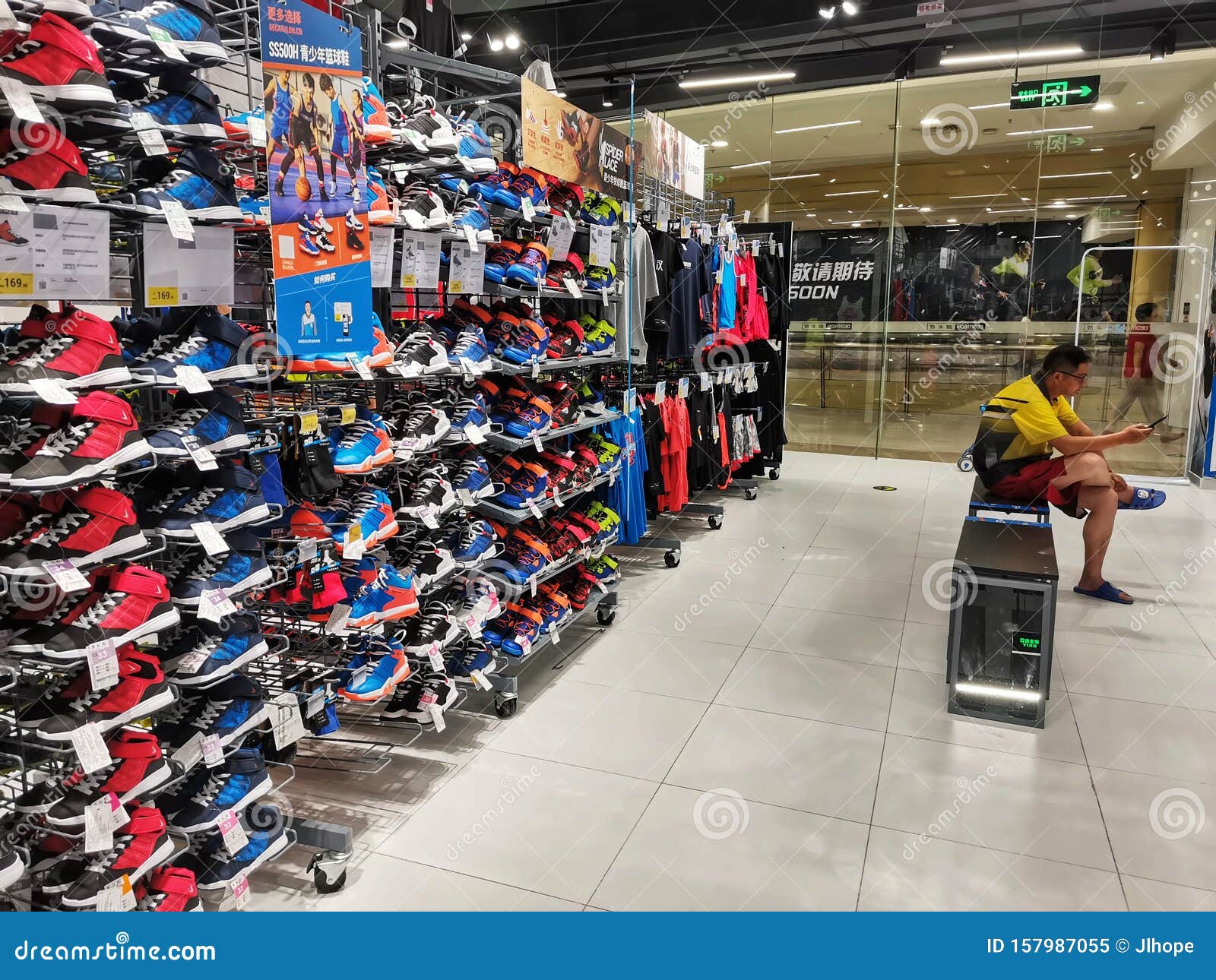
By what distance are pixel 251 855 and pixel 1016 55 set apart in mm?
9944

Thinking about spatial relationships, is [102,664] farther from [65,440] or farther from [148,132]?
[148,132]

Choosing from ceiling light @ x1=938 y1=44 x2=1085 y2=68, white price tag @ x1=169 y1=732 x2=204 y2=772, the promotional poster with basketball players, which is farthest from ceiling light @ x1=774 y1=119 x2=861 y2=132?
white price tag @ x1=169 y1=732 x2=204 y2=772

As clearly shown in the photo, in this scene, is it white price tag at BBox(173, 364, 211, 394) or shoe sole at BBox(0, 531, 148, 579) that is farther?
white price tag at BBox(173, 364, 211, 394)

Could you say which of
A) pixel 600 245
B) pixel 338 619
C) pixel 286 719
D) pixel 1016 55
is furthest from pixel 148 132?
pixel 1016 55

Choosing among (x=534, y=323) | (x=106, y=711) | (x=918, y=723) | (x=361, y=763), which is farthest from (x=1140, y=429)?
(x=106, y=711)

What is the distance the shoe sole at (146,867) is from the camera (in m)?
1.91

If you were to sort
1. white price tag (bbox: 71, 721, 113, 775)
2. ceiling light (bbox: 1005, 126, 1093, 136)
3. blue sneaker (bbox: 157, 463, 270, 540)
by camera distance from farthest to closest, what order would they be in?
ceiling light (bbox: 1005, 126, 1093, 136) < blue sneaker (bbox: 157, 463, 270, 540) < white price tag (bbox: 71, 721, 113, 775)

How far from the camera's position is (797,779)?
3.13m

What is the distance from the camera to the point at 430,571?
3215 millimetres

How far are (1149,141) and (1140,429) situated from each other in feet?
21.1

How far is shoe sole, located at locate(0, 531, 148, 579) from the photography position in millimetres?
1776

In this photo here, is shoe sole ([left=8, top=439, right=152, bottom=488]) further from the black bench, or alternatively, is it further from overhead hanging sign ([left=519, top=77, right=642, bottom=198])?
the black bench

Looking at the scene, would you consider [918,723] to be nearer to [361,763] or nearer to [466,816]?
[466,816]

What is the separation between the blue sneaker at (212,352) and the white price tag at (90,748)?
81 cm
